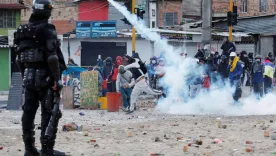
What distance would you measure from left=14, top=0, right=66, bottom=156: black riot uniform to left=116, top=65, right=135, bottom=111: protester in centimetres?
1057

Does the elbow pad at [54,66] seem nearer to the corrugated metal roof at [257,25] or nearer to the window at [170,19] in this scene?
the corrugated metal roof at [257,25]

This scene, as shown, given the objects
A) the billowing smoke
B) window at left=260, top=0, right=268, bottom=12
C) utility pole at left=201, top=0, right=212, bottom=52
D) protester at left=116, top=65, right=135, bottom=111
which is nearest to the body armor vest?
the billowing smoke

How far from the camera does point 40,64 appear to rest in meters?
8.45

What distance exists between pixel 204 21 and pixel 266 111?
1271 centimetres

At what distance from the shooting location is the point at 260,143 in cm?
1058

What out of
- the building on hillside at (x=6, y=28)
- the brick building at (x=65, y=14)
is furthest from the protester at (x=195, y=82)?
the brick building at (x=65, y=14)

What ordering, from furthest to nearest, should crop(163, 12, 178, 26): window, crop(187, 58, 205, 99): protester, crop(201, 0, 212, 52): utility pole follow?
crop(163, 12, 178, 26): window
crop(201, 0, 212, 52): utility pole
crop(187, 58, 205, 99): protester

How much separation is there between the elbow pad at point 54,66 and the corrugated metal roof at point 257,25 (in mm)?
36920

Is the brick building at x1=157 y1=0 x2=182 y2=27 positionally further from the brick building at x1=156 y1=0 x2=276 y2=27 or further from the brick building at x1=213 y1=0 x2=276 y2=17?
the brick building at x1=213 y1=0 x2=276 y2=17

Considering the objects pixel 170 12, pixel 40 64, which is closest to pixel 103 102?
pixel 40 64

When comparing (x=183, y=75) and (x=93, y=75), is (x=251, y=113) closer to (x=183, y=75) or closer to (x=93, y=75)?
(x=183, y=75)

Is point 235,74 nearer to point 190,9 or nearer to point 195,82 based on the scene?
point 195,82

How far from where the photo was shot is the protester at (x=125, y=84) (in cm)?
1917

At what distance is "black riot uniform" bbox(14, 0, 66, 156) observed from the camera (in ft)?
27.3
